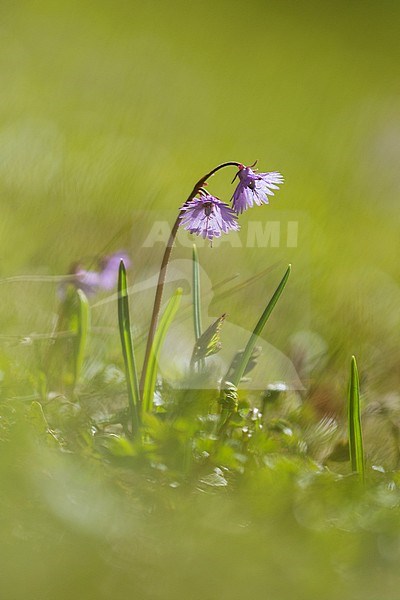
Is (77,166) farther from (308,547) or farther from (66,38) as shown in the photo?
(308,547)

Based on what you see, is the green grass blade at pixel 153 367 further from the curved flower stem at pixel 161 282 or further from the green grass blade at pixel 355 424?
the green grass blade at pixel 355 424

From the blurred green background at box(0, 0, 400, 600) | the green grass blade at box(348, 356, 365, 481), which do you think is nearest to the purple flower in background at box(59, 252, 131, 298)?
the blurred green background at box(0, 0, 400, 600)

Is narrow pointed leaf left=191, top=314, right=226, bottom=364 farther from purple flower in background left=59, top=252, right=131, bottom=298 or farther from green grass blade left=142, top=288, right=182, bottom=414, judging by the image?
purple flower in background left=59, top=252, right=131, bottom=298

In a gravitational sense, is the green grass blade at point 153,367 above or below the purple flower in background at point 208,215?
below

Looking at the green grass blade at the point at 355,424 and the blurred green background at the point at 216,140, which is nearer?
the green grass blade at the point at 355,424

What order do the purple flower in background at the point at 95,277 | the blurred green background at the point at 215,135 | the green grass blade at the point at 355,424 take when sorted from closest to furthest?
1. the green grass blade at the point at 355,424
2. the purple flower in background at the point at 95,277
3. the blurred green background at the point at 215,135

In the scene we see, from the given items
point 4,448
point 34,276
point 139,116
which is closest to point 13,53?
point 139,116

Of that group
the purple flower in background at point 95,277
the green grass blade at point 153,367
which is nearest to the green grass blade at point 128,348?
the green grass blade at point 153,367
